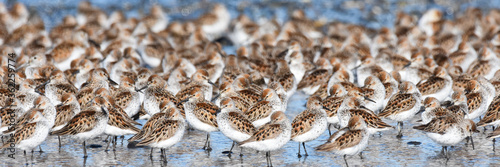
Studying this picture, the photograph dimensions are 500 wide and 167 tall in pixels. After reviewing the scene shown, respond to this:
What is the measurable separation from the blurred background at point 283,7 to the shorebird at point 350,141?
65.8 feet

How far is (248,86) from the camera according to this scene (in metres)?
12.9

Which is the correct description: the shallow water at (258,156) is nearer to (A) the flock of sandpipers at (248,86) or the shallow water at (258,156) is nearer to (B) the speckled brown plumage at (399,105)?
(A) the flock of sandpipers at (248,86)

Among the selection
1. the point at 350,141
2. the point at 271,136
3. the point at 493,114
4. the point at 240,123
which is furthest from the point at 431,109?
the point at 240,123

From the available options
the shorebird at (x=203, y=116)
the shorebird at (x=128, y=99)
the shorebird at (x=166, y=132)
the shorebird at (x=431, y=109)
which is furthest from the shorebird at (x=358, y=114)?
the shorebird at (x=128, y=99)

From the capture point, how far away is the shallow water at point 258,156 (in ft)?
32.3

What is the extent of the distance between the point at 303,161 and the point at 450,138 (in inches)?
88.5

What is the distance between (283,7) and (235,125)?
23535 millimetres

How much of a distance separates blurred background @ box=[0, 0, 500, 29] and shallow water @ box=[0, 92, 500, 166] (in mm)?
18758

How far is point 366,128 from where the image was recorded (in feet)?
31.5

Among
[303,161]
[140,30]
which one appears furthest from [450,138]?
[140,30]

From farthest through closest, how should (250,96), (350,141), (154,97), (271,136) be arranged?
(250,96)
(154,97)
(271,136)
(350,141)

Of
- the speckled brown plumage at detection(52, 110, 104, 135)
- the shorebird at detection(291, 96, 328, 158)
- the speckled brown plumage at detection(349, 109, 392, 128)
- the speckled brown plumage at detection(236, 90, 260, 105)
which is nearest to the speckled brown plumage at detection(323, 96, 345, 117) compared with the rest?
the speckled brown plumage at detection(349, 109, 392, 128)

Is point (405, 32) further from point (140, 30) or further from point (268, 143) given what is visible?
point (268, 143)

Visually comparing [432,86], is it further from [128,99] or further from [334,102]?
[128,99]
